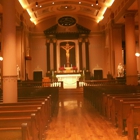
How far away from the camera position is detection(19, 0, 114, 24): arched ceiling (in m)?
19.5

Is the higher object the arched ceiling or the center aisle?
the arched ceiling

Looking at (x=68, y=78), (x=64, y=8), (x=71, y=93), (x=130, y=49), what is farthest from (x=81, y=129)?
(x=64, y=8)

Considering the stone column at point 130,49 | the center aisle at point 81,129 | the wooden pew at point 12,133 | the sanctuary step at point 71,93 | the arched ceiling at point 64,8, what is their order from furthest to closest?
the arched ceiling at point 64,8 → the sanctuary step at point 71,93 → the stone column at point 130,49 → the center aisle at point 81,129 → the wooden pew at point 12,133

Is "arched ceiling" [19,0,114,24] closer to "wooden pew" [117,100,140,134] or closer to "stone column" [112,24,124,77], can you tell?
"stone column" [112,24,124,77]

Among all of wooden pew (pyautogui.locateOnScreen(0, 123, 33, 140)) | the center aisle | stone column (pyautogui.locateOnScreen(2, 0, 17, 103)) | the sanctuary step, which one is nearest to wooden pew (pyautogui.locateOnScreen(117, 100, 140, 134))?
the center aisle

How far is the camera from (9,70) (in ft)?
26.7

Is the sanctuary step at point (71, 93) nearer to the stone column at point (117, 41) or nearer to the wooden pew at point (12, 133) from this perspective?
the stone column at point (117, 41)

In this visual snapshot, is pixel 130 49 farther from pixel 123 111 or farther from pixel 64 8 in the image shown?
pixel 123 111

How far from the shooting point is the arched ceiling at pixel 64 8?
64.0 feet

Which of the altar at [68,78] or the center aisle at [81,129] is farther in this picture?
the altar at [68,78]

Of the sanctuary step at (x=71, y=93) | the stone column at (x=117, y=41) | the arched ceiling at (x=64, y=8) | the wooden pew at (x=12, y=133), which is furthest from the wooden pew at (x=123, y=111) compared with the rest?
the stone column at (x=117, y=41)

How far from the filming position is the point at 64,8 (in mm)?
22891

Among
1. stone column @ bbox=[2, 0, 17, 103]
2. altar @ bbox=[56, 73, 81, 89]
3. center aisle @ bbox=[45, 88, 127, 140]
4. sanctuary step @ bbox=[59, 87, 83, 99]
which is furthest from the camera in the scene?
altar @ bbox=[56, 73, 81, 89]

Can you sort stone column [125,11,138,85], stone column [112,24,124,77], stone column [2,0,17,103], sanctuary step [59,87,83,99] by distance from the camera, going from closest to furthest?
stone column [2,0,17,103] → stone column [125,11,138,85] → sanctuary step [59,87,83,99] → stone column [112,24,124,77]
